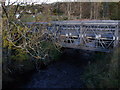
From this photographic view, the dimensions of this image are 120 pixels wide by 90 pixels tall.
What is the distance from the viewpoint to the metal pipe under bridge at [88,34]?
18.2 ft

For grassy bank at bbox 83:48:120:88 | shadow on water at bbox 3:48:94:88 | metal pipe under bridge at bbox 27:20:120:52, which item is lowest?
shadow on water at bbox 3:48:94:88

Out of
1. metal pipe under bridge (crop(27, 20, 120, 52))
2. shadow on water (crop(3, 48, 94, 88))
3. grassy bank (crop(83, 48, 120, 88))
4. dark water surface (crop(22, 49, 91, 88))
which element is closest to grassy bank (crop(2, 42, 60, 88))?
shadow on water (crop(3, 48, 94, 88))

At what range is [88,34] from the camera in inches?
259

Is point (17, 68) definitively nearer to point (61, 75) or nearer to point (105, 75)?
point (61, 75)

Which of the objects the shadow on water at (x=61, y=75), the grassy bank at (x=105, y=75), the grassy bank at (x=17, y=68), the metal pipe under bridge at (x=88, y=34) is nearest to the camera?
the grassy bank at (x=105, y=75)

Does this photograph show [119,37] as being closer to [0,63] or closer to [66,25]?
[66,25]

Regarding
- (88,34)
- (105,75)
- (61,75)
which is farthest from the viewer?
(88,34)

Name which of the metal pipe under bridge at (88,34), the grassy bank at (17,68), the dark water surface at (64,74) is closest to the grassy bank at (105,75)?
the dark water surface at (64,74)

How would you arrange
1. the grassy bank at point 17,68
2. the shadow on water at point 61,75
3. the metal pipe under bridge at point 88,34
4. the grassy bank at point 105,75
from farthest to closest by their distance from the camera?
the metal pipe under bridge at point 88,34
the shadow on water at point 61,75
the grassy bank at point 17,68
the grassy bank at point 105,75

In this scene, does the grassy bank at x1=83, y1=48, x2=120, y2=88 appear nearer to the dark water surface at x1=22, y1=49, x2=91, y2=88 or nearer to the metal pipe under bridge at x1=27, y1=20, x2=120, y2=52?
the dark water surface at x1=22, y1=49, x2=91, y2=88

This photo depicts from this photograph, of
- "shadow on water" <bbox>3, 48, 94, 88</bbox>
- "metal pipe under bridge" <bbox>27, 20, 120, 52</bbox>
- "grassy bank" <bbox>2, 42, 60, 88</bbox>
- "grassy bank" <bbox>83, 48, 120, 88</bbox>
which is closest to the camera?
"grassy bank" <bbox>83, 48, 120, 88</bbox>

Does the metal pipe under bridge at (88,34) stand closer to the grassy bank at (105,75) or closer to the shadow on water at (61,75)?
the shadow on water at (61,75)

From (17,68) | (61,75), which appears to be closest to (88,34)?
(61,75)

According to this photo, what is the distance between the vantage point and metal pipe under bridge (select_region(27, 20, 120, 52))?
556 cm
